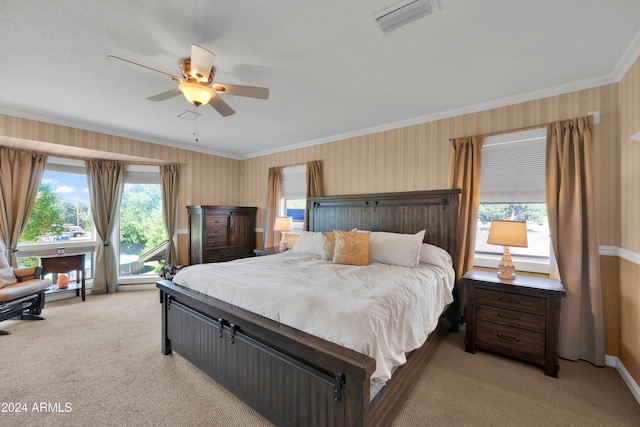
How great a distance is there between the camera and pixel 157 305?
4027 mm

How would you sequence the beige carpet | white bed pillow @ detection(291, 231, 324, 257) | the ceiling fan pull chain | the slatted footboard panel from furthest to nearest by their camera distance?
white bed pillow @ detection(291, 231, 324, 257), the ceiling fan pull chain, the beige carpet, the slatted footboard panel

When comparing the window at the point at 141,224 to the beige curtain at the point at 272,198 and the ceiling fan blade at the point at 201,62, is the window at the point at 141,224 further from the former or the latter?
the ceiling fan blade at the point at 201,62

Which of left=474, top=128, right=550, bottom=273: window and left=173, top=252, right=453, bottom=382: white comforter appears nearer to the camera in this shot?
left=173, top=252, right=453, bottom=382: white comforter

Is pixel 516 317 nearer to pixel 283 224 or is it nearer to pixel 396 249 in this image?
pixel 396 249

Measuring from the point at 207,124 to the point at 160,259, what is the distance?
2.98 metres

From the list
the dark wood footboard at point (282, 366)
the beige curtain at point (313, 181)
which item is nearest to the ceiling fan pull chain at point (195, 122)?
the beige curtain at point (313, 181)

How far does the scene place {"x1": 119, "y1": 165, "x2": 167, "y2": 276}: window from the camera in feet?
16.2

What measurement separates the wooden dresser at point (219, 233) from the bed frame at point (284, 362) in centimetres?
233

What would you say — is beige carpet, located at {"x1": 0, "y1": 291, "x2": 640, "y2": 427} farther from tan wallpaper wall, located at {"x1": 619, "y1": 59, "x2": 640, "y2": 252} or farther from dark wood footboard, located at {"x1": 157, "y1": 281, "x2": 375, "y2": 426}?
tan wallpaper wall, located at {"x1": 619, "y1": 59, "x2": 640, "y2": 252}

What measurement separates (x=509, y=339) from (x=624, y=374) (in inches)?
33.1

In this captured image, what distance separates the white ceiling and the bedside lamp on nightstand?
143 centimetres

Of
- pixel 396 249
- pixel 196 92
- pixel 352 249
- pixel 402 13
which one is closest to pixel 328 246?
pixel 352 249

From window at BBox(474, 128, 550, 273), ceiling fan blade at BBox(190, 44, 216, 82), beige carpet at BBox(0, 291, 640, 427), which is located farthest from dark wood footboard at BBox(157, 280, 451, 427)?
ceiling fan blade at BBox(190, 44, 216, 82)

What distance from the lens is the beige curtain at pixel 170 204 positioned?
503 centimetres
